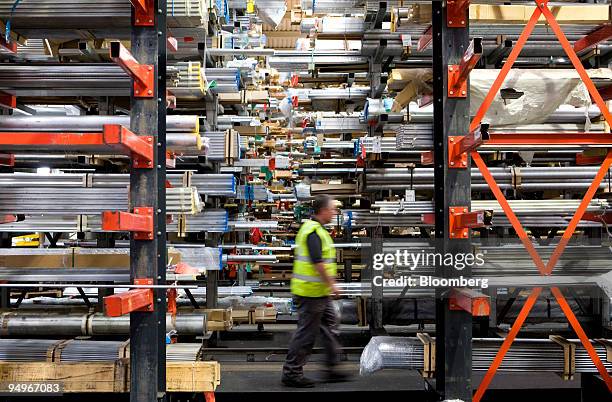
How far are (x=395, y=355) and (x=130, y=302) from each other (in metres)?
2.32

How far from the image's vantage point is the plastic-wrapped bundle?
5.45m

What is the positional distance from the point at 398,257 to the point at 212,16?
17.9ft

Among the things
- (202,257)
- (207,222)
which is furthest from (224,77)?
(202,257)

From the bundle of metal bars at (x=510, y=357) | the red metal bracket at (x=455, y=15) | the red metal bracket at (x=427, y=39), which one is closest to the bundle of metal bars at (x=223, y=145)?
the red metal bracket at (x=427, y=39)

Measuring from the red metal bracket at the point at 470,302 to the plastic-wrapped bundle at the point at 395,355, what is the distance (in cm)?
55

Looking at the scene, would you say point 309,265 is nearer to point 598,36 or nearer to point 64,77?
point 64,77

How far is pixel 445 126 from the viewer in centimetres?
528

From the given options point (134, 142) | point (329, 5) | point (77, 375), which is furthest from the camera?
point (329, 5)

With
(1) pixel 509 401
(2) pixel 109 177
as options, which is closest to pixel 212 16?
(2) pixel 109 177

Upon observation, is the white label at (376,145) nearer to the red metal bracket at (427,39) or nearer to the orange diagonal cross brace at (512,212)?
the red metal bracket at (427,39)

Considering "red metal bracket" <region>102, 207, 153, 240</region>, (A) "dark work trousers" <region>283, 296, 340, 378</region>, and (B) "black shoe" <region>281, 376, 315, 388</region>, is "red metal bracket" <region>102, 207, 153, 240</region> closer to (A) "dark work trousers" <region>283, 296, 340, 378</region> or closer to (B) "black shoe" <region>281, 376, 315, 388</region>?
(A) "dark work trousers" <region>283, 296, 340, 378</region>

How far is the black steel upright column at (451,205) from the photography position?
17.2ft

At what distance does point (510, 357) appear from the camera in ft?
18.1

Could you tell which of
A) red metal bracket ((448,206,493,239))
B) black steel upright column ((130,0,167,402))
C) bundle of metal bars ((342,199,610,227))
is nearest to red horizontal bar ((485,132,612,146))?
red metal bracket ((448,206,493,239))
